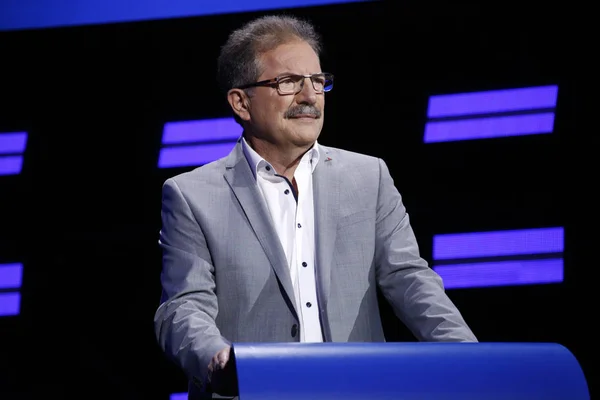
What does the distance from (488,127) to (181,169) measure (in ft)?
4.27

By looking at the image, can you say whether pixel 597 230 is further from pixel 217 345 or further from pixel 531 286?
pixel 217 345

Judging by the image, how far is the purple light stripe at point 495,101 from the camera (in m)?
3.59

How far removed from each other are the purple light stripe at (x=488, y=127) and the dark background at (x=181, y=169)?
1.4 inches

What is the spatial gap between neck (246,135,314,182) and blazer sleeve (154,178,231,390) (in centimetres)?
24

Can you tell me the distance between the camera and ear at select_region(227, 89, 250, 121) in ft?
7.54

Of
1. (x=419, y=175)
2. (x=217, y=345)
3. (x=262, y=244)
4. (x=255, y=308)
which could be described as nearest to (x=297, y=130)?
(x=262, y=244)

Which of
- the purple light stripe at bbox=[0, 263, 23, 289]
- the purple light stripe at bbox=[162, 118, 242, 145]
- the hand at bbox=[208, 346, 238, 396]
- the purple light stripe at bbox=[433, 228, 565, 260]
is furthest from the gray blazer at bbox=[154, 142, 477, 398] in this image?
the purple light stripe at bbox=[0, 263, 23, 289]

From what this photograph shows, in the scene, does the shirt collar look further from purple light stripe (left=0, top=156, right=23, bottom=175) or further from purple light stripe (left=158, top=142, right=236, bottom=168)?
purple light stripe (left=0, top=156, right=23, bottom=175)

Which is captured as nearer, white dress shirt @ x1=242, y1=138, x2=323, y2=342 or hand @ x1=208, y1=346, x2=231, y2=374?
hand @ x1=208, y1=346, x2=231, y2=374

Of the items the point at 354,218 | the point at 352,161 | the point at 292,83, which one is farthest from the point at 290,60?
the point at 354,218

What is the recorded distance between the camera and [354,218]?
2193 millimetres

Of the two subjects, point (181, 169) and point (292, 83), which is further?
point (181, 169)

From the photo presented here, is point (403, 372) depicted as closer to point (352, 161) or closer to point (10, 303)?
point (352, 161)

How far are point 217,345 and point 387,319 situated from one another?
77.7 inches
